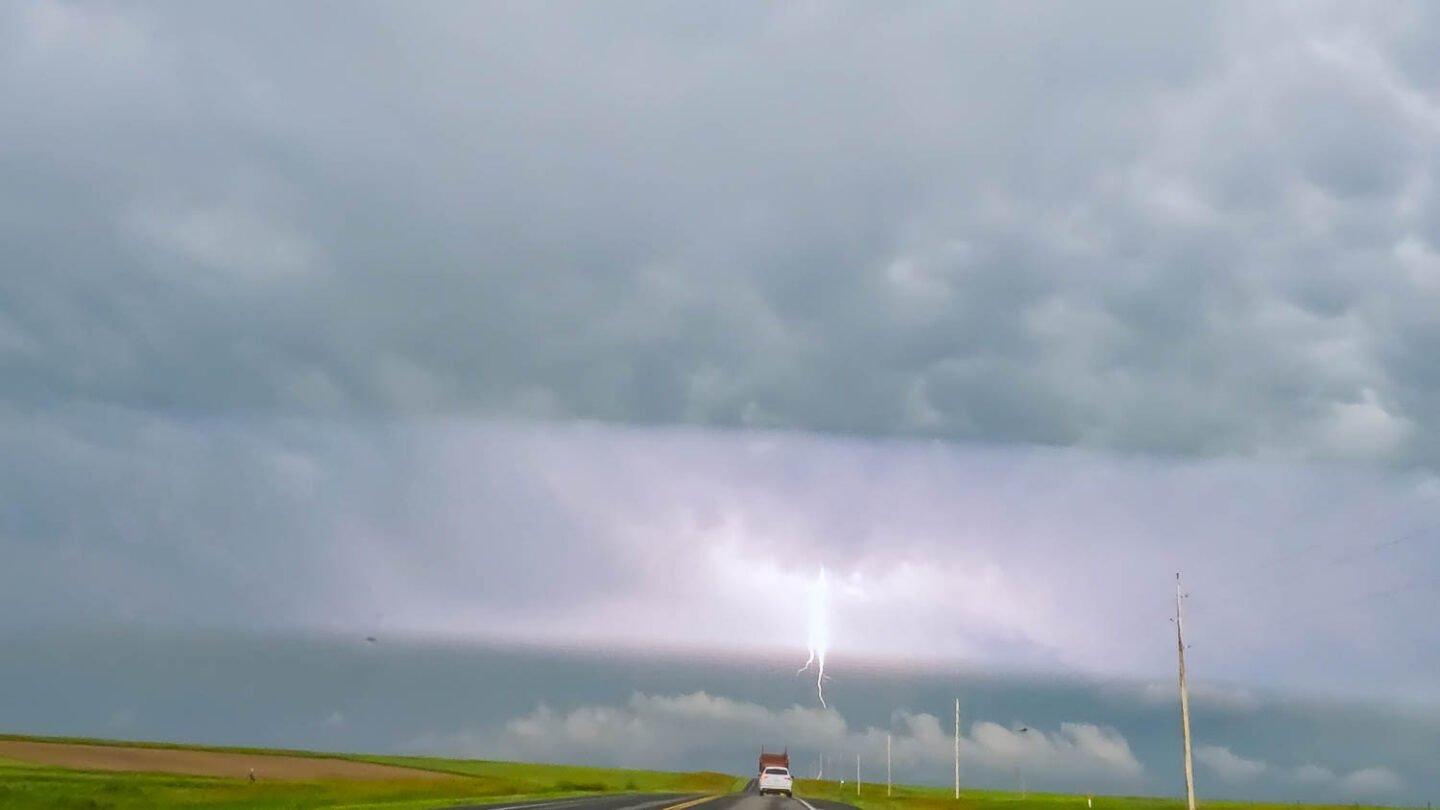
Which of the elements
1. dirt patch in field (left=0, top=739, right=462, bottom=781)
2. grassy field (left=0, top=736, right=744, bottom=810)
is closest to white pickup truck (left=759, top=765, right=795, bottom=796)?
grassy field (left=0, top=736, right=744, bottom=810)

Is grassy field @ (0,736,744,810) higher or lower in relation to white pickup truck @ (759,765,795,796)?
lower

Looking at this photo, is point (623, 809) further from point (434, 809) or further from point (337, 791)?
point (337, 791)

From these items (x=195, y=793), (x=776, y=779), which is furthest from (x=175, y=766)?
(x=776, y=779)

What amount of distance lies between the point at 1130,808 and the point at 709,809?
66.6 metres

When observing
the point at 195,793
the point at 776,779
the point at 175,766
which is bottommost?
the point at 195,793

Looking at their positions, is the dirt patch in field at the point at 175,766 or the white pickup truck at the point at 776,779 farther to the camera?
the dirt patch in field at the point at 175,766

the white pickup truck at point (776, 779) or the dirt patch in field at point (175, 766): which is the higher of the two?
the white pickup truck at point (776, 779)

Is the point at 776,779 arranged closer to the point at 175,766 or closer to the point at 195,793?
the point at 195,793

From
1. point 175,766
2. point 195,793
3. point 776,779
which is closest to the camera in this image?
point 195,793

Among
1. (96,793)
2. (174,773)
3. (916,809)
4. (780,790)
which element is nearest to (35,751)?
(174,773)

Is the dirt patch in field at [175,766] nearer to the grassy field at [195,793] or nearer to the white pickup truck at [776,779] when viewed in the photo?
the grassy field at [195,793]

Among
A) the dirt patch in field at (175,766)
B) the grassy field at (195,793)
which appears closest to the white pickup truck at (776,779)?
the grassy field at (195,793)

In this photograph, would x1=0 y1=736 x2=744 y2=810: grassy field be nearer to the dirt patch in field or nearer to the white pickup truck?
the dirt patch in field

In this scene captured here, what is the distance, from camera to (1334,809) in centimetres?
12962
